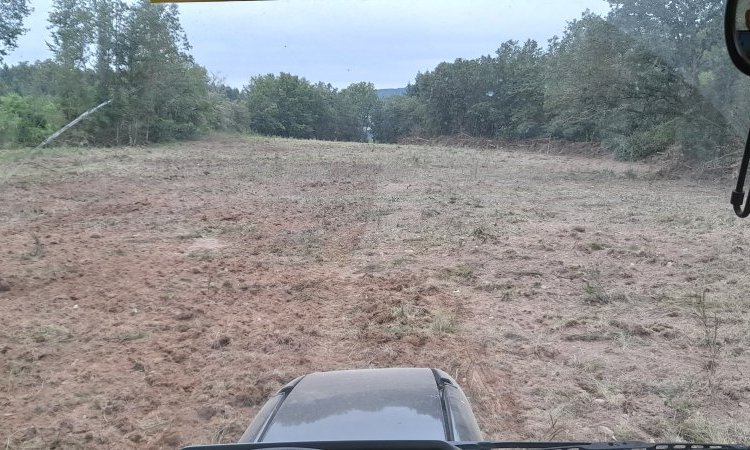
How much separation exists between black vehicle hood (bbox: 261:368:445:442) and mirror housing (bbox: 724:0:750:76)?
1239mm

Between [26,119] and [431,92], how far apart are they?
12.6 m

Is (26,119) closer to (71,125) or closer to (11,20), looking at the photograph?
(71,125)

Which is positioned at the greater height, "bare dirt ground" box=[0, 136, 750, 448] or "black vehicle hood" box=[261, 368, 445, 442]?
"black vehicle hood" box=[261, 368, 445, 442]

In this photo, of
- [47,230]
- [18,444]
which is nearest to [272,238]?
[47,230]

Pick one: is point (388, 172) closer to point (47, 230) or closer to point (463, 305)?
point (47, 230)

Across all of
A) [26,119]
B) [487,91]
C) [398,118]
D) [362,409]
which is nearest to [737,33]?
[362,409]

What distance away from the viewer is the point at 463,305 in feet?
16.9

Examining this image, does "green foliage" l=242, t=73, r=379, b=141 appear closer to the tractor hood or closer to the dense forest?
the dense forest

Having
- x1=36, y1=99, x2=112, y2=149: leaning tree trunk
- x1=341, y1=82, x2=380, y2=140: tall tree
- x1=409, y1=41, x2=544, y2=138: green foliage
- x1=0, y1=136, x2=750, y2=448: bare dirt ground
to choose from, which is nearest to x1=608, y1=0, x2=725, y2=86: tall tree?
x1=0, y1=136, x2=750, y2=448: bare dirt ground

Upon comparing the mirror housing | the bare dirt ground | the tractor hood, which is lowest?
the bare dirt ground

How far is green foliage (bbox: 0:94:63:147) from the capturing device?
14.5 meters

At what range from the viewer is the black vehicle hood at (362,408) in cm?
164

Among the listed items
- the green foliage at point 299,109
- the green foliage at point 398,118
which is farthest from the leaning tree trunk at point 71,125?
the green foliage at point 398,118

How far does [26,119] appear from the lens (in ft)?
51.7
